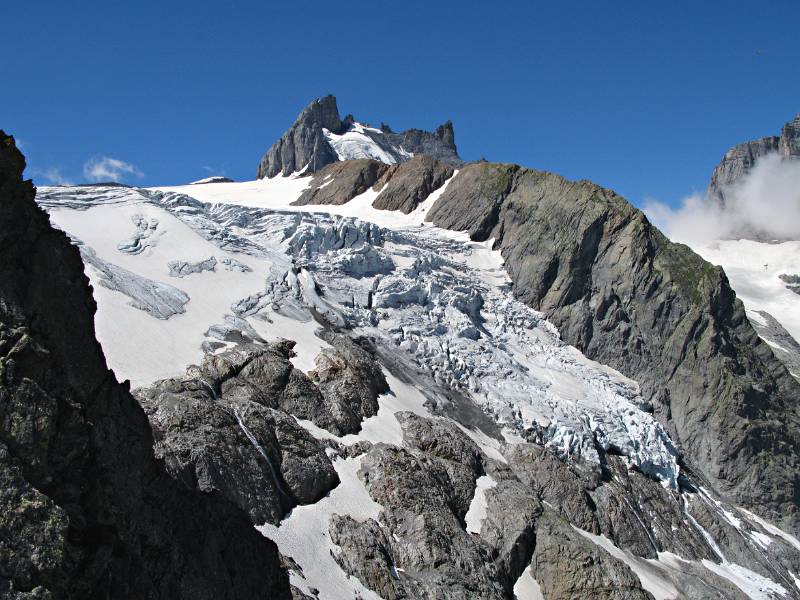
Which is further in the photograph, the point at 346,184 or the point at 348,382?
the point at 346,184

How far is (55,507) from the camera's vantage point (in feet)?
38.9

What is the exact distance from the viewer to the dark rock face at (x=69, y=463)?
11.5 meters

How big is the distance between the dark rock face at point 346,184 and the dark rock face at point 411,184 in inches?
137

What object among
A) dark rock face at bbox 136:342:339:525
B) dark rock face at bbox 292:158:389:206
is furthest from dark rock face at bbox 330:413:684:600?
dark rock face at bbox 292:158:389:206

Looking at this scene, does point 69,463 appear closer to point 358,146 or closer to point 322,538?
point 322,538

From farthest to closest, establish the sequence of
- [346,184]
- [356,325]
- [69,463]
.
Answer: [346,184]
[356,325]
[69,463]

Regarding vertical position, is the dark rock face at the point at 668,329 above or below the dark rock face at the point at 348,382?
above

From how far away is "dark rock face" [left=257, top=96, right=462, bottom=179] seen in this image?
146500mm

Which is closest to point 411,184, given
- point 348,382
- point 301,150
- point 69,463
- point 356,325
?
point 301,150

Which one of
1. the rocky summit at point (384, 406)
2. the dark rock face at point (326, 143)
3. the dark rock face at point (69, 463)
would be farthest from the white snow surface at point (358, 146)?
the dark rock face at point (69, 463)

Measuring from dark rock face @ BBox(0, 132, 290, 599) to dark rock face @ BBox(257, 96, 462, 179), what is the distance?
129101 millimetres

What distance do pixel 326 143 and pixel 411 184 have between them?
2201 inches

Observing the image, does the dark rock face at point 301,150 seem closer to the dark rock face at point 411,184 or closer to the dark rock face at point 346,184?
the dark rock face at point 346,184

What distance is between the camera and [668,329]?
2689 inches
